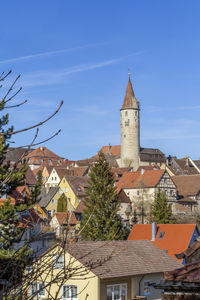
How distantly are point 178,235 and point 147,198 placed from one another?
39.9m

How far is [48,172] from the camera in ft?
356

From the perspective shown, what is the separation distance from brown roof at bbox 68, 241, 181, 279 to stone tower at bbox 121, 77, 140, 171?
9195 centimetres

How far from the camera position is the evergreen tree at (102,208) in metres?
42.7

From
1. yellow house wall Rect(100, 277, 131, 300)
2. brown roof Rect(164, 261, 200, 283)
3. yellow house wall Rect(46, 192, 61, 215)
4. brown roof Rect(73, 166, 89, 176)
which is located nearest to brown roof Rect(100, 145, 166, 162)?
brown roof Rect(73, 166, 89, 176)

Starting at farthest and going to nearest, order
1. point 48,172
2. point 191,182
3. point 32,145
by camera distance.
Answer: point 48,172 → point 191,182 → point 32,145

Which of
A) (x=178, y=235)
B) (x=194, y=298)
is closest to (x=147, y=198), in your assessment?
(x=178, y=235)

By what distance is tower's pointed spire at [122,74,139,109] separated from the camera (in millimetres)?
124812

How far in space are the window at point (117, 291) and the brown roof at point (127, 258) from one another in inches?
31.7

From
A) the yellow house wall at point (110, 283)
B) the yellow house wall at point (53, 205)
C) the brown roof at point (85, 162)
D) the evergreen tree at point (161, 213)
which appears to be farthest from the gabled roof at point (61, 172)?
the yellow house wall at point (110, 283)

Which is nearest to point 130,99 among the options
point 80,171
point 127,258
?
point 80,171

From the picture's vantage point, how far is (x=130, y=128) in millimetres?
125312

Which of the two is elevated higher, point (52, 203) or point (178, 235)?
point (52, 203)

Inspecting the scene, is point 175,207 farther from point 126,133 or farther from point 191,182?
point 126,133

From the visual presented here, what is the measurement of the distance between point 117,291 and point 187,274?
20.6 meters
